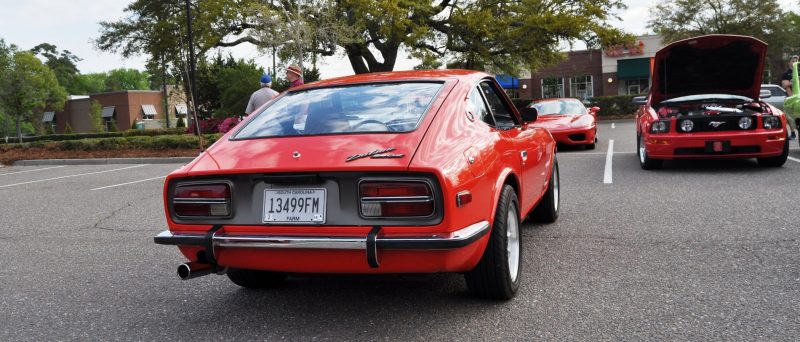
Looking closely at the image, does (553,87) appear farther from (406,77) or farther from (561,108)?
(406,77)

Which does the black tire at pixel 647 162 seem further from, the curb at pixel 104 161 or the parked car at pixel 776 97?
the curb at pixel 104 161

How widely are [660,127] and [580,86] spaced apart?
44144 millimetres

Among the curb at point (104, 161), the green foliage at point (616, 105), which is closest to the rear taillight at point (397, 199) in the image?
the curb at point (104, 161)

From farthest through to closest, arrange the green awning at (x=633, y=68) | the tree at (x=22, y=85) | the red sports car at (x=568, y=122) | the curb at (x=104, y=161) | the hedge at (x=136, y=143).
Result: the tree at (x=22, y=85)
the green awning at (x=633, y=68)
the hedge at (x=136, y=143)
the curb at (x=104, y=161)
the red sports car at (x=568, y=122)

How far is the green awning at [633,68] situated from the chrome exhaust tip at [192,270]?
162 feet

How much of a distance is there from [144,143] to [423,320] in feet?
55.0

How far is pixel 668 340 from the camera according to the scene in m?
2.85

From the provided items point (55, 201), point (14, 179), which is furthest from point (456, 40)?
point (55, 201)

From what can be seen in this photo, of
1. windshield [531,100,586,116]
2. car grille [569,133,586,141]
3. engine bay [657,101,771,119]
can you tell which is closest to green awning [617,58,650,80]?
windshield [531,100,586,116]

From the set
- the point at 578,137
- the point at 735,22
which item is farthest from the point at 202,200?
the point at 735,22

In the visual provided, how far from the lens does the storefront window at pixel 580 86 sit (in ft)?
166

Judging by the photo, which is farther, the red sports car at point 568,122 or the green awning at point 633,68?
the green awning at point 633,68

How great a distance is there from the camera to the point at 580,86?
167 ft

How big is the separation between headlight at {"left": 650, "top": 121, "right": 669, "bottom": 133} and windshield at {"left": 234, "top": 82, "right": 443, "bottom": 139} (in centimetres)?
601
